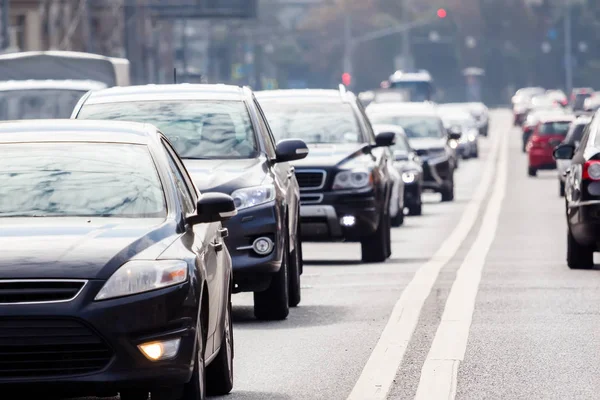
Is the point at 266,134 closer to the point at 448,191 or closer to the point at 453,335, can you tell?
the point at 453,335

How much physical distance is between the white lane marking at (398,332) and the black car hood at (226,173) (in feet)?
4.43

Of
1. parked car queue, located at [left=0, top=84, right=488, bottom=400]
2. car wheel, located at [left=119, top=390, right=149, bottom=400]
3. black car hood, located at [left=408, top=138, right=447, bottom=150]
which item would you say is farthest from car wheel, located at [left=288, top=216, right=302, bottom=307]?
black car hood, located at [left=408, top=138, right=447, bottom=150]

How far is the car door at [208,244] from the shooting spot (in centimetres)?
855

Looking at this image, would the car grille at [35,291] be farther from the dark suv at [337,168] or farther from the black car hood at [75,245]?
the dark suv at [337,168]

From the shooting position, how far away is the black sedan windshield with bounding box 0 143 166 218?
8547 mm

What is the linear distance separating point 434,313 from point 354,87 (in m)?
132

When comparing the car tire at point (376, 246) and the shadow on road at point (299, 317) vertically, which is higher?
Answer: the shadow on road at point (299, 317)

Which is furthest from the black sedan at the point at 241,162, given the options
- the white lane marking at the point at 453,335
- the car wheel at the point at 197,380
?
the car wheel at the point at 197,380

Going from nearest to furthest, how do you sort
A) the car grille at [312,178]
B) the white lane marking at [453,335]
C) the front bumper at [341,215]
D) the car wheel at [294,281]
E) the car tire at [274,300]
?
the white lane marking at [453,335]
the car tire at [274,300]
the car wheel at [294,281]
the front bumper at [341,215]
the car grille at [312,178]

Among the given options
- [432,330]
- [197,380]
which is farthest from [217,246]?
[432,330]

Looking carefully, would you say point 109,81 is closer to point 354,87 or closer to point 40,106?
point 40,106

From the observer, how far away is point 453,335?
1178cm

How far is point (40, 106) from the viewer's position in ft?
103

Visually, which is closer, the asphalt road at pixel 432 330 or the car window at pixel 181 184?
the car window at pixel 181 184
